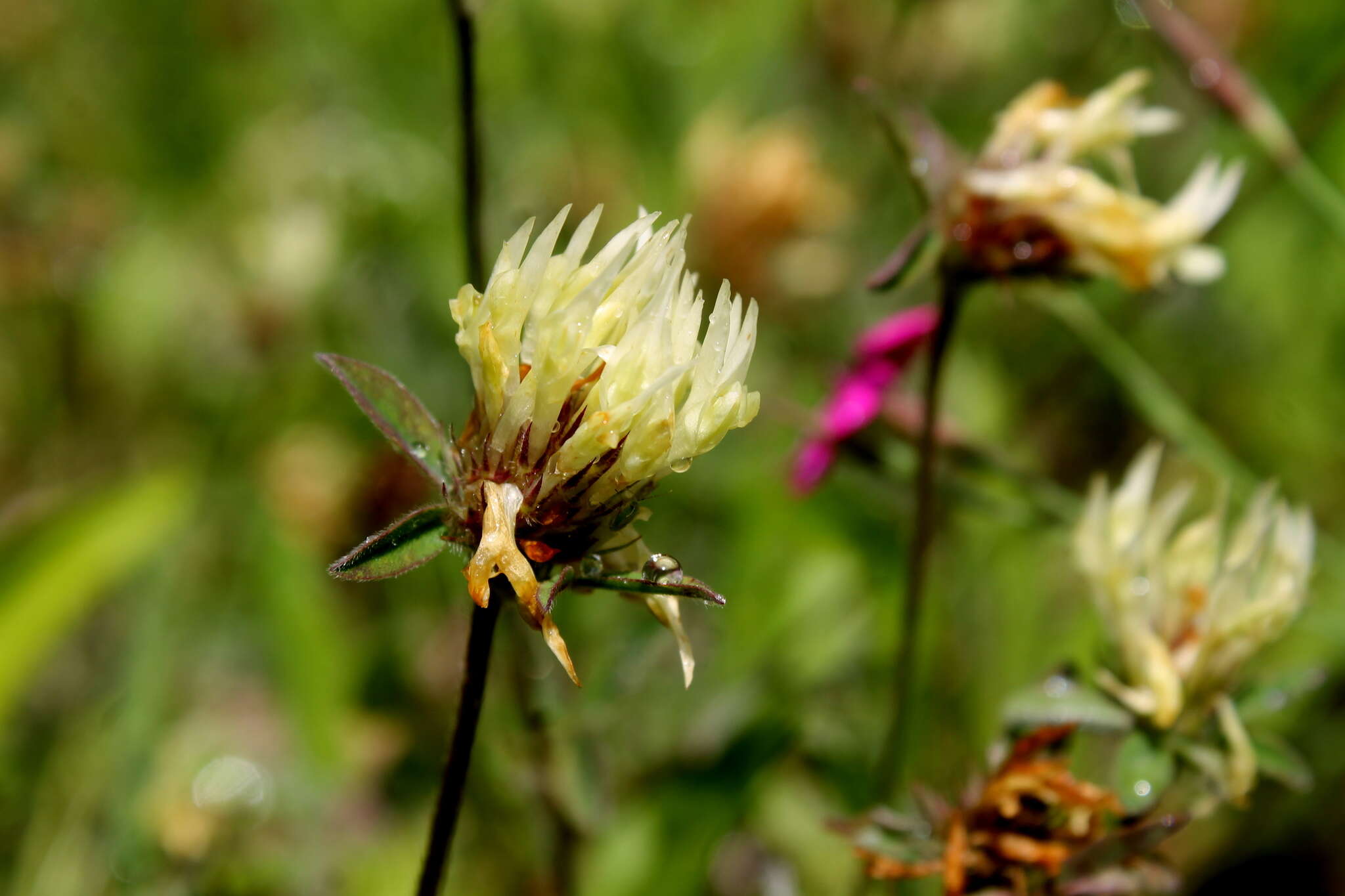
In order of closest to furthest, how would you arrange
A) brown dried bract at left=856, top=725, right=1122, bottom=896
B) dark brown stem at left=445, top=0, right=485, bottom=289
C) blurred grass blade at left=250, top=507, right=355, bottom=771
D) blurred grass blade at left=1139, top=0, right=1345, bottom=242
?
brown dried bract at left=856, top=725, right=1122, bottom=896 → dark brown stem at left=445, top=0, right=485, bottom=289 → blurred grass blade at left=1139, top=0, right=1345, bottom=242 → blurred grass blade at left=250, top=507, right=355, bottom=771

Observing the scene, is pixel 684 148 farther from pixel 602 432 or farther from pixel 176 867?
pixel 602 432

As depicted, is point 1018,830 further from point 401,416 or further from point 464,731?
point 401,416

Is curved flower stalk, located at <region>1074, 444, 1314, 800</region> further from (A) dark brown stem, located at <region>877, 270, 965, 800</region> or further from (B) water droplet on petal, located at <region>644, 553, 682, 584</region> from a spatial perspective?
(B) water droplet on petal, located at <region>644, 553, 682, 584</region>

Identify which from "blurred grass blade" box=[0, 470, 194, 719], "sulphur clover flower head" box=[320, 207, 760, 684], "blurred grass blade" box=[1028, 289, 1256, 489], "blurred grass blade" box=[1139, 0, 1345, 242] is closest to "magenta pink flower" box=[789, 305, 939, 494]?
"blurred grass blade" box=[1028, 289, 1256, 489]

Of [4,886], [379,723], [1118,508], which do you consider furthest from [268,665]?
[1118,508]

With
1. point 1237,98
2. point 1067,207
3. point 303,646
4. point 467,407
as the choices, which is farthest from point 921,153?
point 303,646

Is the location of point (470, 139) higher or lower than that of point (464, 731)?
higher
